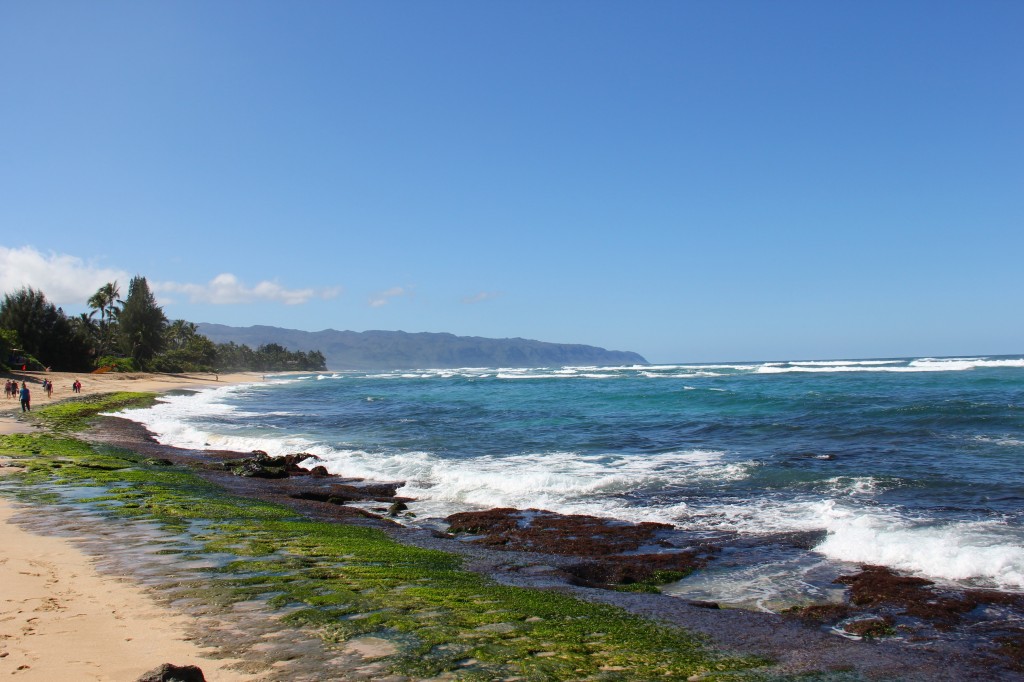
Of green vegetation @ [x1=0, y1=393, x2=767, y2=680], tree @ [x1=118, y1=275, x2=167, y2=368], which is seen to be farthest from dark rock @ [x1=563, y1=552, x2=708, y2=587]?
tree @ [x1=118, y1=275, x2=167, y2=368]

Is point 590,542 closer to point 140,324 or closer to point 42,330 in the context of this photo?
point 42,330

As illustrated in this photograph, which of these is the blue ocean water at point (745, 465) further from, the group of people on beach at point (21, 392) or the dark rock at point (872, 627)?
the group of people on beach at point (21, 392)

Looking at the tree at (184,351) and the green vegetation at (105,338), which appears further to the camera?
the tree at (184,351)

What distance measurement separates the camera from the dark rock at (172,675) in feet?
13.3

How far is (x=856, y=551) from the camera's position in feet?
31.3

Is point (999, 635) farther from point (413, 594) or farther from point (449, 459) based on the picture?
point (449, 459)

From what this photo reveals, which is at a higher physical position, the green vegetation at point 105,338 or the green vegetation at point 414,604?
the green vegetation at point 105,338

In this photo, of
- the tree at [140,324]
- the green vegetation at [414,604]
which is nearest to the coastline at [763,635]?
the green vegetation at [414,604]

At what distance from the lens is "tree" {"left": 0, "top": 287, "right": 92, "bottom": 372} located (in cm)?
6075

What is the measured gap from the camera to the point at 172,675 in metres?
4.11

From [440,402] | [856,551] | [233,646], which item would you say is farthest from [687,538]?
[440,402]

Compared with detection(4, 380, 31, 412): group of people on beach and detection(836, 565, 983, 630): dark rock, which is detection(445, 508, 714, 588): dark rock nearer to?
detection(836, 565, 983, 630): dark rock

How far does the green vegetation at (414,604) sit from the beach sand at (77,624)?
81 cm

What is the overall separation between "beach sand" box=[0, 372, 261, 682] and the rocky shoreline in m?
4.07
